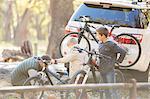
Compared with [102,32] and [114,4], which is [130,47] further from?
[102,32]

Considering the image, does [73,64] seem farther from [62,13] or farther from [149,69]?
[62,13]

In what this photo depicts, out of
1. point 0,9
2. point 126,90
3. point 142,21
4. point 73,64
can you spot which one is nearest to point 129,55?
point 142,21

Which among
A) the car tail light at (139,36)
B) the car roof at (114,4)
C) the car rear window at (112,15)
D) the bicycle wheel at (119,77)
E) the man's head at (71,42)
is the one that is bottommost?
the bicycle wheel at (119,77)

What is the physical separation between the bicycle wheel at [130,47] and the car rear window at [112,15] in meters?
0.38

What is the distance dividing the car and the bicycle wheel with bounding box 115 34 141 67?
4.6 inches

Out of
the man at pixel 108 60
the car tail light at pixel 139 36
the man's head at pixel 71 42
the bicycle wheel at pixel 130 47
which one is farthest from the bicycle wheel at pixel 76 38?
the man at pixel 108 60

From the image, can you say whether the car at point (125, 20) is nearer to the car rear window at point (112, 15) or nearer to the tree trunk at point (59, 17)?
the car rear window at point (112, 15)

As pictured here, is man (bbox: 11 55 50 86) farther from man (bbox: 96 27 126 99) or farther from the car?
the car

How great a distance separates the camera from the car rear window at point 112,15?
427 inches

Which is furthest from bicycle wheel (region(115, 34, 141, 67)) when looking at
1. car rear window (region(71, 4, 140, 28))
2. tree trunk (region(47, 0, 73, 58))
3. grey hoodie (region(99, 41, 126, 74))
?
tree trunk (region(47, 0, 73, 58))

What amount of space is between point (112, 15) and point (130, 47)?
87 centimetres

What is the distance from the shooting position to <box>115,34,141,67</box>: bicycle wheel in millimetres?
10547

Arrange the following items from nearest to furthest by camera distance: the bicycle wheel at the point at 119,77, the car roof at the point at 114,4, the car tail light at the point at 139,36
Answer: the bicycle wheel at the point at 119,77
the car tail light at the point at 139,36
the car roof at the point at 114,4

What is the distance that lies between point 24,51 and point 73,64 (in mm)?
7829
